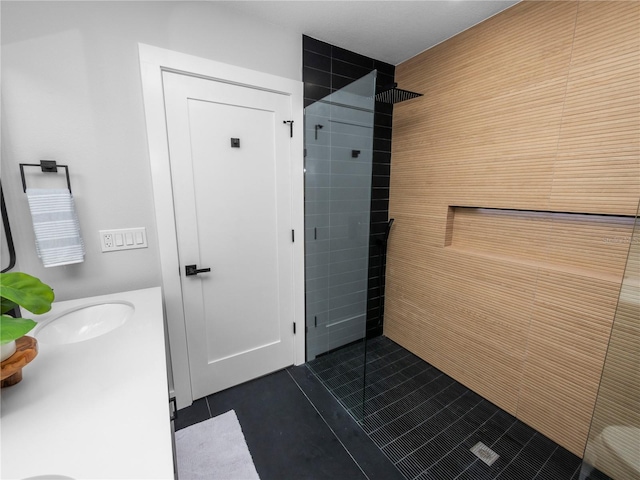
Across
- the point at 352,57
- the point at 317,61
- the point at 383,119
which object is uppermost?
the point at 352,57

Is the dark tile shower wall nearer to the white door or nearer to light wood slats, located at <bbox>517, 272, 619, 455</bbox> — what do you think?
the white door

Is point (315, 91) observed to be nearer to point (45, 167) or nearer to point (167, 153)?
point (167, 153)

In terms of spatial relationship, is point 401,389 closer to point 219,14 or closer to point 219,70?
point 219,70

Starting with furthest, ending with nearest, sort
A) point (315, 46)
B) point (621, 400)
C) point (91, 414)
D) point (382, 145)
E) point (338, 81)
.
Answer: point (382, 145)
point (338, 81)
point (315, 46)
point (621, 400)
point (91, 414)

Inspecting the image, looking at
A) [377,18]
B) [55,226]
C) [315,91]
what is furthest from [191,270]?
[377,18]

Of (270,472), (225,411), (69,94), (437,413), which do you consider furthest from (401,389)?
(69,94)

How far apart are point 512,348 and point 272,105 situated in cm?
229

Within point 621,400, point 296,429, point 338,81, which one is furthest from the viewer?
point 338,81

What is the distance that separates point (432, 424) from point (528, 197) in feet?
5.04

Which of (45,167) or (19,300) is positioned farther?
(45,167)

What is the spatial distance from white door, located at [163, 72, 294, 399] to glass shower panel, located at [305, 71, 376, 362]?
194 millimetres

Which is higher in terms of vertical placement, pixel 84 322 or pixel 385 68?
pixel 385 68

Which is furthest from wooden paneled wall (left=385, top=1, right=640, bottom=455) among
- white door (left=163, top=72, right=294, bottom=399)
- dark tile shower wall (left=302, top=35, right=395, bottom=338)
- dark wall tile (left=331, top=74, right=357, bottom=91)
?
white door (left=163, top=72, right=294, bottom=399)

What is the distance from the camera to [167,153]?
1542 mm
